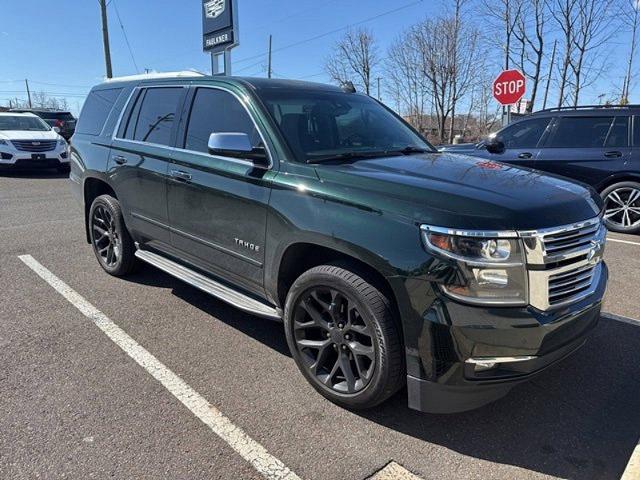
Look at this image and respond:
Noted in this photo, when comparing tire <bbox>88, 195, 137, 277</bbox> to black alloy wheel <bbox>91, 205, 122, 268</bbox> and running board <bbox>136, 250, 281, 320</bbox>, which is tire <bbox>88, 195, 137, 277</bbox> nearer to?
black alloy wheel <bbox>91, 205, 122, 268</bbox>

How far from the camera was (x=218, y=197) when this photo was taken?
356cm

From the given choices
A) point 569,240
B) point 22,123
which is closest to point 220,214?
point 569,240

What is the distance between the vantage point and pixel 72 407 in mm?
2895

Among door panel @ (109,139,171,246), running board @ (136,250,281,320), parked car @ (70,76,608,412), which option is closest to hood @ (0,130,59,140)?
door panel @ (109,139,171,246)

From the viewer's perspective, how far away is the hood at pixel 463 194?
2.43 m

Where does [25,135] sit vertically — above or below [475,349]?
above

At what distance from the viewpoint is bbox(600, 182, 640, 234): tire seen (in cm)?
752

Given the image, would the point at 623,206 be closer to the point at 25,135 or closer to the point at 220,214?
the point at 220,214

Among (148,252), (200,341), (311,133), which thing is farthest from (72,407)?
(311,133)

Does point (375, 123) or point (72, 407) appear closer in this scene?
point (72, 407)

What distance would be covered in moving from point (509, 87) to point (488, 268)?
10.3m

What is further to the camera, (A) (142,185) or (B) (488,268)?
(A) (142,185)

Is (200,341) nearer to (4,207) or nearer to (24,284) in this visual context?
(24,284)

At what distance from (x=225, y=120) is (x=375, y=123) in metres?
1.19
